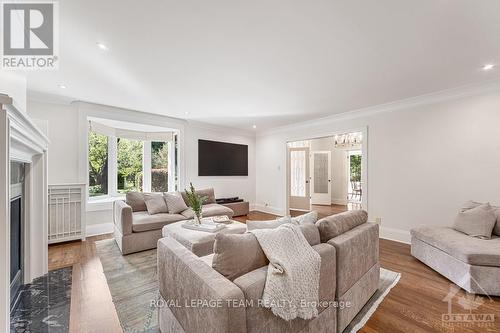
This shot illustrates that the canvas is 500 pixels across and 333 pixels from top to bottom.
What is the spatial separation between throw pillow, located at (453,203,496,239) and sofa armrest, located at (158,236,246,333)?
10.5 ft

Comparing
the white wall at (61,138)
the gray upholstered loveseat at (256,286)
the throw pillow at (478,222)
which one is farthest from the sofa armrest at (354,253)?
the white wall at (61,138)

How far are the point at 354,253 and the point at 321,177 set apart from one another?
255 inches

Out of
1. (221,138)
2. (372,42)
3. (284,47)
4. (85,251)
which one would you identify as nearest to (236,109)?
(221,138)

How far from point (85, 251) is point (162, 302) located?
2.49m

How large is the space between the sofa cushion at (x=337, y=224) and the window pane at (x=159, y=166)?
4.59 m

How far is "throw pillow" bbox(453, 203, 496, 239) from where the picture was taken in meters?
2.54

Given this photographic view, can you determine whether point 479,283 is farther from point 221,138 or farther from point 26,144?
point 221,138

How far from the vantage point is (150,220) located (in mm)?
3398

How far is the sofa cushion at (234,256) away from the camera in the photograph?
3.88 ft

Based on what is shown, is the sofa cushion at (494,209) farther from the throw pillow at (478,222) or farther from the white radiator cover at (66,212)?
the white radiator cover at (66,212)

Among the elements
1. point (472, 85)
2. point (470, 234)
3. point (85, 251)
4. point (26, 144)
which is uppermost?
point (472, 85)

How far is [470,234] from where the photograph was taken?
2.60 metres

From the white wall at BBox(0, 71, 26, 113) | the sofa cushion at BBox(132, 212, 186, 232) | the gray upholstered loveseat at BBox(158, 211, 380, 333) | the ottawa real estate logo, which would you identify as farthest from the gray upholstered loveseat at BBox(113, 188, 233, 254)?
the ottawa real estate logo

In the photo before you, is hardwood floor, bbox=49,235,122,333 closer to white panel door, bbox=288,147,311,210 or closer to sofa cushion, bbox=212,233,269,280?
sofa cushion, bbox=212,233,269,280
